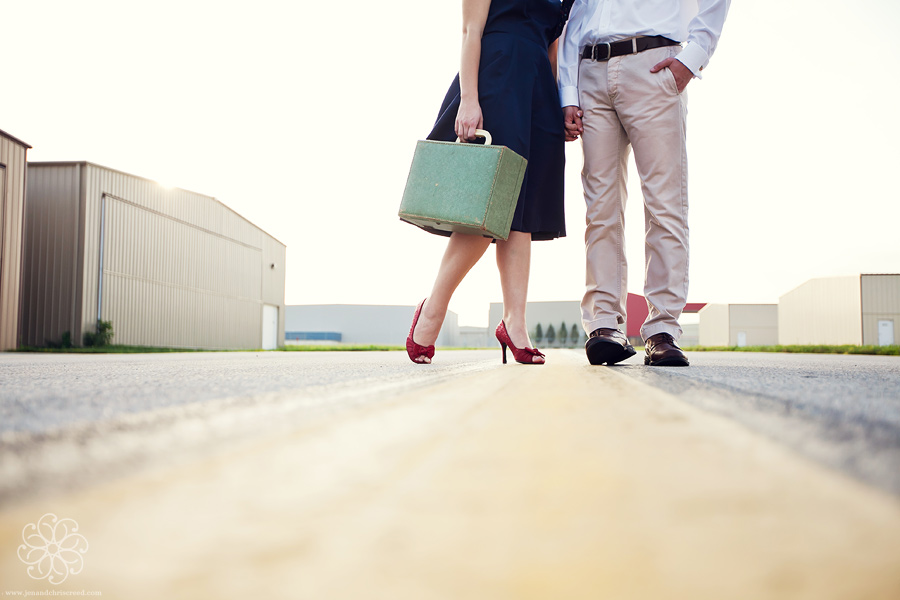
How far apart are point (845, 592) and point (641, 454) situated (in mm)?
122

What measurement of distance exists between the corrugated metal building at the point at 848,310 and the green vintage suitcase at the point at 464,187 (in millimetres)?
26085

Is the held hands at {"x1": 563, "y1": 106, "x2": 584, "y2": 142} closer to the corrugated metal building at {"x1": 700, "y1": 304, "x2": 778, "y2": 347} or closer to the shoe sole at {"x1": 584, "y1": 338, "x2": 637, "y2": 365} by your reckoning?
the shoe sole at {"x1": 584, "y1": 338, "x2": 637, "y2": 365}

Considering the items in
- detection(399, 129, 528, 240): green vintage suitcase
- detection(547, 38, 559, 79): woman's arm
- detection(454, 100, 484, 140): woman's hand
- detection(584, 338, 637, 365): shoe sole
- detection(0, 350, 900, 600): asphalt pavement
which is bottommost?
detection(584, 338, 637, 365): shoe sole

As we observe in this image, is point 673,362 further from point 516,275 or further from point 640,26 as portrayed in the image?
point 640,26

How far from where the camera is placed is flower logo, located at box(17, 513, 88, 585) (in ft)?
0.47

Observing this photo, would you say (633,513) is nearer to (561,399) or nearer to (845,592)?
(845,592)

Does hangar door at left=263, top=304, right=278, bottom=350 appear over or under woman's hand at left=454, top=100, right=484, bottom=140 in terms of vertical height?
under

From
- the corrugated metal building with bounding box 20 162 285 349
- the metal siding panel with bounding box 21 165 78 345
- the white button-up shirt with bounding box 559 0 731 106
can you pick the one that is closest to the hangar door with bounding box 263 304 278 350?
the corrugated metal building with bounding box 20 162 285 349

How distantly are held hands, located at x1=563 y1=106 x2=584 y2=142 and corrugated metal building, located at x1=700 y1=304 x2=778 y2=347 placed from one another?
31.3 meters

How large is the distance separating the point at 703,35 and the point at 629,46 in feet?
0.81

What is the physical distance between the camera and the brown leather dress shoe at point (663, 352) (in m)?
1.76

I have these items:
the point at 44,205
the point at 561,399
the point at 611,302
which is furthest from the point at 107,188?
the point at 561,399

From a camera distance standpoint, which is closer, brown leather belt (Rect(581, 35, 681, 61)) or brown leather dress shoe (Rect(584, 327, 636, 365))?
brown leather dress shoe (Rect(584, 327, 636, 365))

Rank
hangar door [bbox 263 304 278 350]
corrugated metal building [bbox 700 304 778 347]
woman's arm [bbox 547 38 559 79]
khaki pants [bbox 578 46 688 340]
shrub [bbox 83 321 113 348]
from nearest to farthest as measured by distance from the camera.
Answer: khaki pants [bbox 578 46 688 340] < woman's arm [bbox 547 38 559 79] < shrub [bbox 83 321 113 348] < hangar door [bbox 263 304 278 350] < corrugated metal building [bbox 700 304 778 347]
